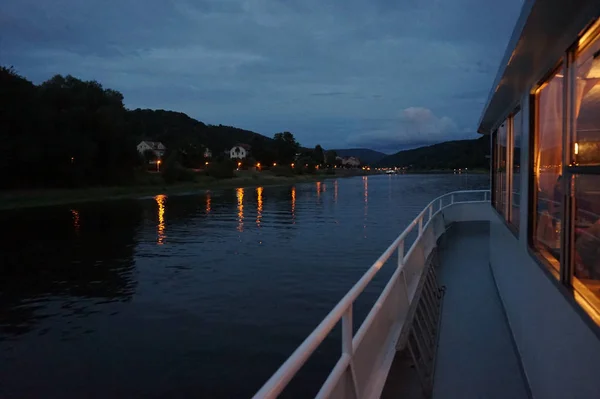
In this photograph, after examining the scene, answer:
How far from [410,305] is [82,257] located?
42.0 feet

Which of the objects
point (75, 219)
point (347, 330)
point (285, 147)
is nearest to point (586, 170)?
point (347, 330)

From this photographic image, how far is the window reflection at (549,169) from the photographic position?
3.91 meters

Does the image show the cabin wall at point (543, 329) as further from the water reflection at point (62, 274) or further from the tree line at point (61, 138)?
the tree line at point (61, 138)

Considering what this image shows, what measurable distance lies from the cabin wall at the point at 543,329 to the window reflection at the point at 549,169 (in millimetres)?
191

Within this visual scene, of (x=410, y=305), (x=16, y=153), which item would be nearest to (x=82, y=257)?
(x=410, y=305)

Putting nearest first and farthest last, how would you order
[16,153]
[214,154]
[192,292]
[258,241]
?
[192,292] < [258,241] < [16,153] < [214,154]

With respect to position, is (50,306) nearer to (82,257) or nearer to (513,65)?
(82,257)

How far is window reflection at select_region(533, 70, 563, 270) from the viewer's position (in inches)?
154

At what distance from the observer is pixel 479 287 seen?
8633mm

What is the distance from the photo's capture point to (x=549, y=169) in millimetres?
4340

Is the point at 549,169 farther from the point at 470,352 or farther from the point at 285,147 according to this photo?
the point at 285,147

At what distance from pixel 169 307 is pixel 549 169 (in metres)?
7.26

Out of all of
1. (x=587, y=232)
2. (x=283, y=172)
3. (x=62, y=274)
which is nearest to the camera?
(x=587, y=232)

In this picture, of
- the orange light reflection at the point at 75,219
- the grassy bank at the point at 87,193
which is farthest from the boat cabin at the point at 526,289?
the grassy bank at the point at 87,193
